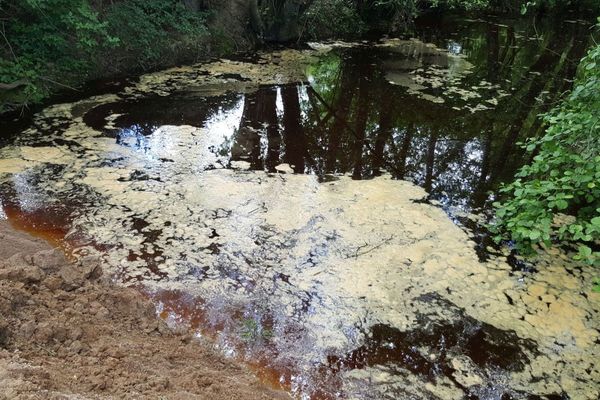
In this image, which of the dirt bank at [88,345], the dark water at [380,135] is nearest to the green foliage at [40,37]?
the dark water at [380,135]

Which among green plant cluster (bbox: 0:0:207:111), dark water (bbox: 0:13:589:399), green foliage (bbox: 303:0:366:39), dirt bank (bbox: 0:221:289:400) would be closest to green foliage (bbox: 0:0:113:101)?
green plant cluster (bbox: 0:0:207:111)

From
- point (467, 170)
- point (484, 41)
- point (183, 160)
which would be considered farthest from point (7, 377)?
point (484, 41)

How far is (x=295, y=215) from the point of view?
390 cm

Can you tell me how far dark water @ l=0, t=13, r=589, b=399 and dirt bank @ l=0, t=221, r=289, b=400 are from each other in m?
0.24

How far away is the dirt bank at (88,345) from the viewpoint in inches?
71.5

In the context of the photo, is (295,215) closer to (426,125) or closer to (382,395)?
(382,395)

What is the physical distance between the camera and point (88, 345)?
2.22 m

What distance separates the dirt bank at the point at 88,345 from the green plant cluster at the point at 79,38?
3478 mm

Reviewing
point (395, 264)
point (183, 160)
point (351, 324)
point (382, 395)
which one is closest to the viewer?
point (382, 395)

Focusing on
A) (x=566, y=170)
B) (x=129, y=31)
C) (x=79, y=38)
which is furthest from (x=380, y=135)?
(x=129, y=31)

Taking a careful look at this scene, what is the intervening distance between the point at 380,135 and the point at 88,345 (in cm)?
440

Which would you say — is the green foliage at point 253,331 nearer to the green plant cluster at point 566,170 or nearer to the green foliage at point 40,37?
the green plant cluster at point 566,170

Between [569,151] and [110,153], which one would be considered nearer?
[569,151]

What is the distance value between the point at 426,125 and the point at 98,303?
483 centimetres
